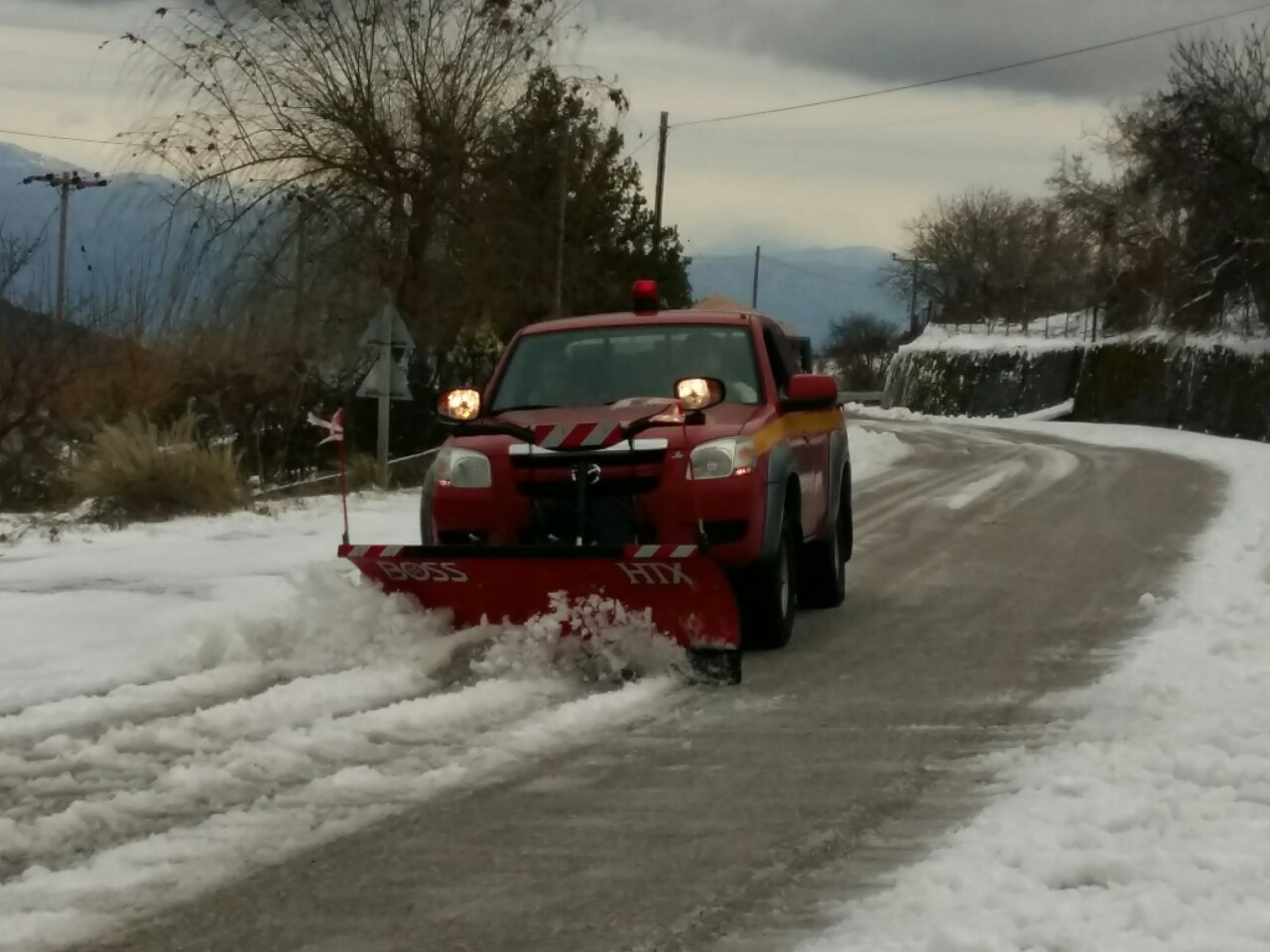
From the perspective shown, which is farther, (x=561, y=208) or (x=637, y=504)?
(x=561, y=208)

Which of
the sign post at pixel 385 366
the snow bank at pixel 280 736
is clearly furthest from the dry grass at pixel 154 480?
the snow bank at pixel 280 736

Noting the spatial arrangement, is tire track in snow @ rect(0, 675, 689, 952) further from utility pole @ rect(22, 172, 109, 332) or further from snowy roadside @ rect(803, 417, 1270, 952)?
utility pole @ rect(22, 172, 109, 332)

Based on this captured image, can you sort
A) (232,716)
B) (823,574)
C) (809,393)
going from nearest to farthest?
(232,716), (809,393), (823,574)

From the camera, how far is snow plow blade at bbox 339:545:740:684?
8.49m

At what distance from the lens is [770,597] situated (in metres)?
9.62

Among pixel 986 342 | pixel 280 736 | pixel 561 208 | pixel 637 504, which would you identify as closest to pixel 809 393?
pixel 637 504

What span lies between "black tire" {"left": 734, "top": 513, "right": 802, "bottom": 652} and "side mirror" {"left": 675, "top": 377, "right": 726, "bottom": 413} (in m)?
0.72

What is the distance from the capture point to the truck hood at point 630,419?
365 inches

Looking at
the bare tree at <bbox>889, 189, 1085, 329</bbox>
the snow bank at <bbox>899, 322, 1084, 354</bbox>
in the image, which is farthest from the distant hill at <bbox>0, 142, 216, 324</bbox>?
the bare tree at <bbox>889, 189, 1085, 329</bbox>

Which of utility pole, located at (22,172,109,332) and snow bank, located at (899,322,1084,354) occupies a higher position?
utility pole, located at (22,172,109,332)

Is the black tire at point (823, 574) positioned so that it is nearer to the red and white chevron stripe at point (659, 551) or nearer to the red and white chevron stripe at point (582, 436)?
the red and white chevron stripe at point (582, 436)

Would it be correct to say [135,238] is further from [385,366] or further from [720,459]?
[720,459]

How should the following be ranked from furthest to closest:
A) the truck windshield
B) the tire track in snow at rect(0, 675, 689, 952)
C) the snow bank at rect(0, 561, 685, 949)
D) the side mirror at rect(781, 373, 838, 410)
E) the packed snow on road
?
the truck windshield, the side mirror at rect(781, 373, 838, 410), the packed snow on road, the snow bank at rect(0, 561, 685, 949), the tire track in snow at rect(0, 675, 689, 952)

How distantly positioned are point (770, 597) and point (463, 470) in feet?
5.55
